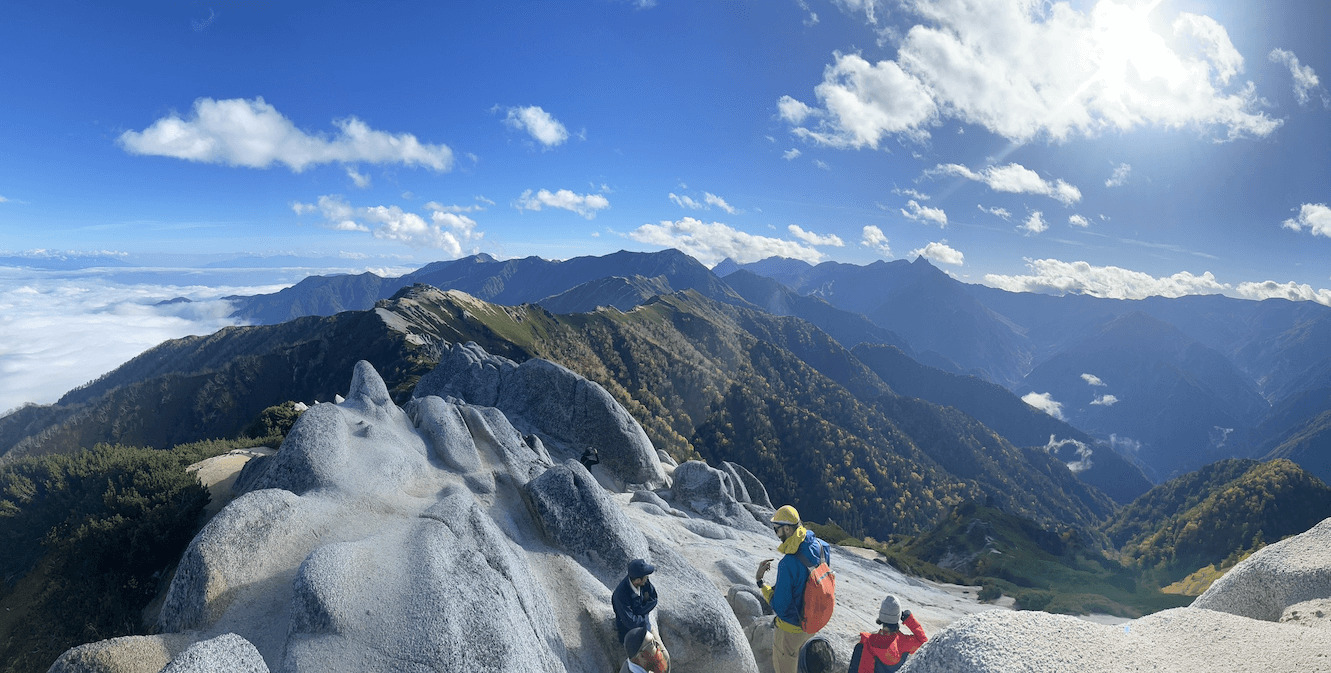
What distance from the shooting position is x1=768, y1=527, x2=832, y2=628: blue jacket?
13320 millimetres

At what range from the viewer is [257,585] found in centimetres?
1412

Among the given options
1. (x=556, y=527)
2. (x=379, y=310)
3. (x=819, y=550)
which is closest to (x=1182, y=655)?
(x=819, y=550)

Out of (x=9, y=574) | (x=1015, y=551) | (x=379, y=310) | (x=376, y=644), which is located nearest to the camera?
(x=376, y=644)

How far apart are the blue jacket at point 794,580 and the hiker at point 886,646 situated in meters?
2.21

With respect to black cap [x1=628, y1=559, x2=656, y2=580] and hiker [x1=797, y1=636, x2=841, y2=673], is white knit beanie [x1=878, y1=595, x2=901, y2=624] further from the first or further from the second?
black cap [x1=628, y1=559, x2=656, y2=580]

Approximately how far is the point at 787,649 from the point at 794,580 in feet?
7.50

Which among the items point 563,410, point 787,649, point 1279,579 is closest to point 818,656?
point 787,649

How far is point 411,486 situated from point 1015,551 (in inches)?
5458

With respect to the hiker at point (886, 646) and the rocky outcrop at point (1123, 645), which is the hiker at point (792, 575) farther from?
the rocky outcrop at point (1123, 645)

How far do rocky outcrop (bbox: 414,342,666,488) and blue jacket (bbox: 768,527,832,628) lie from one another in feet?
109

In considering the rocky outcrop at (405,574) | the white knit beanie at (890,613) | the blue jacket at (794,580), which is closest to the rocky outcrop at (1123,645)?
the white knit beanie at (890,613)

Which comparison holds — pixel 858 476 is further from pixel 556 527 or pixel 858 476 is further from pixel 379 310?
pixel 556 527

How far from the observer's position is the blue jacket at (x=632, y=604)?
48.9ft

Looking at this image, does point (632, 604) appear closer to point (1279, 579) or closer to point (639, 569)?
point (639, 569)
